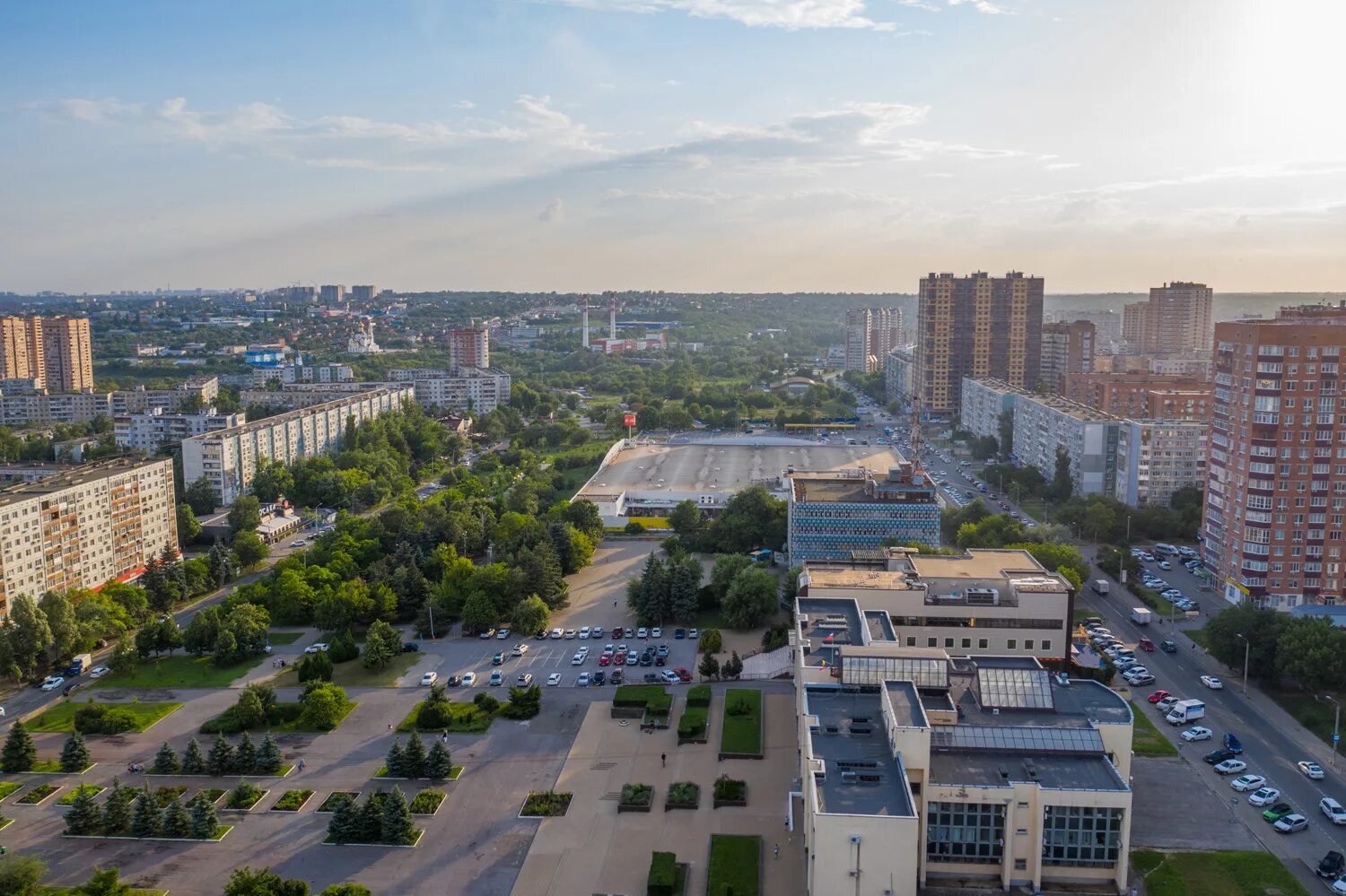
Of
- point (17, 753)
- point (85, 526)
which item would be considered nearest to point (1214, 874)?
point (17, 753)

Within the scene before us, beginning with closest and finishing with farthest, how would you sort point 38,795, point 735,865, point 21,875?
point 21,875, point 735,865, point 38,795

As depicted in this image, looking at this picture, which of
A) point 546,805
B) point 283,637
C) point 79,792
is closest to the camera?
point 79,792

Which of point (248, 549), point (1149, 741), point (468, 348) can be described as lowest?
point (1149, 741)

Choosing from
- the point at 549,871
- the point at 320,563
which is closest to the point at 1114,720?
the point at 549,871

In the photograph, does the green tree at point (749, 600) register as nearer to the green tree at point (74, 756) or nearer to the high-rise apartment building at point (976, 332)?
the green tree at point (74, 756)

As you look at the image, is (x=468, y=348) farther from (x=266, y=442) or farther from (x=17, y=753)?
(x=17, y=753)

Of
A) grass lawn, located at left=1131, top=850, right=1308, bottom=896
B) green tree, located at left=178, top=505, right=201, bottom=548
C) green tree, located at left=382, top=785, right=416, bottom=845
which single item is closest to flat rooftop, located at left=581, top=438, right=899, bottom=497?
green tree, located at left=178, top=505, right=201, bottom=548

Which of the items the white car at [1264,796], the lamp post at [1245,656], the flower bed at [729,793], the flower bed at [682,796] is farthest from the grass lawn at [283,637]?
the lamp post at [1245,656]
